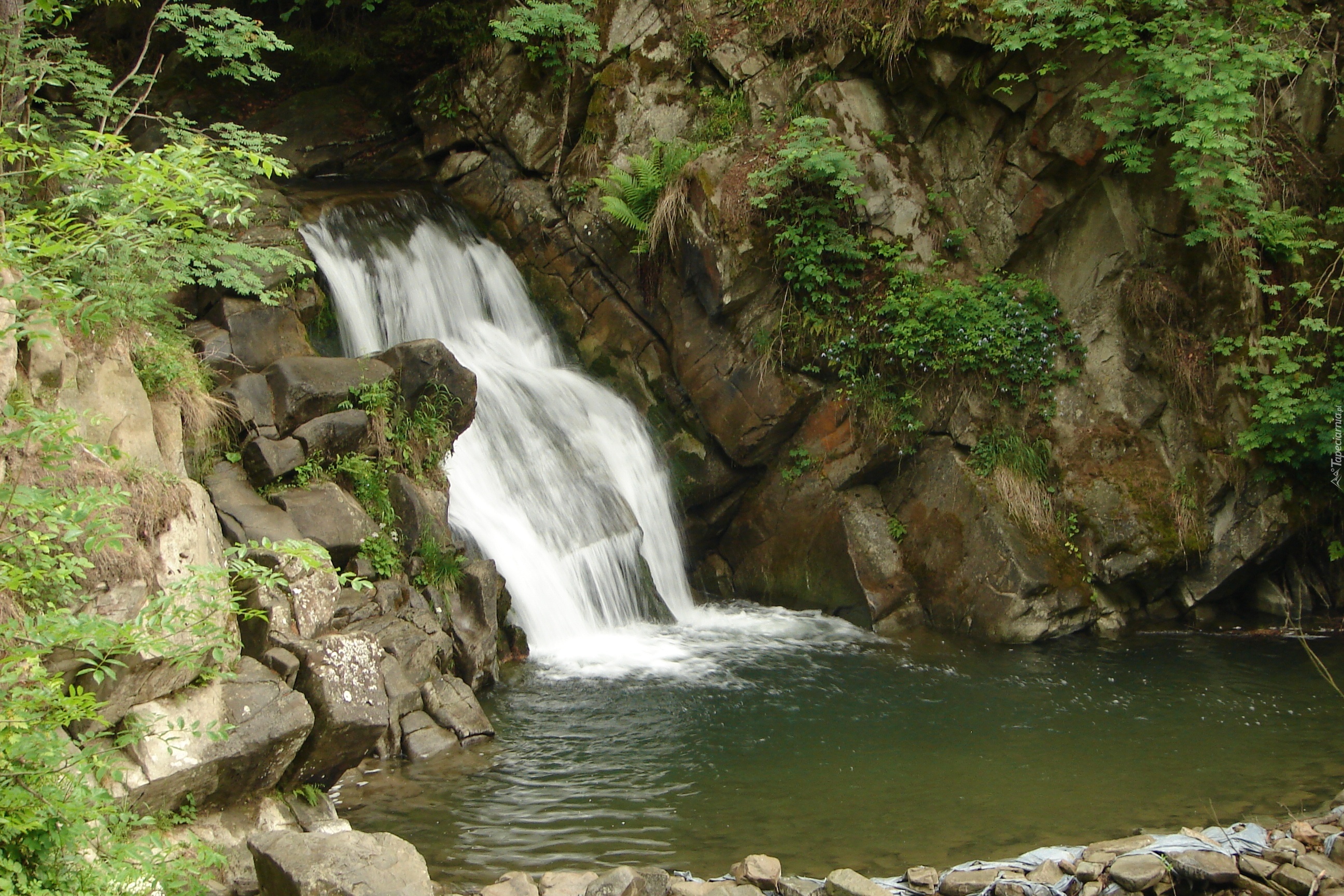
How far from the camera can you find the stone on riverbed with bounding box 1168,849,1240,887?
5160 mm

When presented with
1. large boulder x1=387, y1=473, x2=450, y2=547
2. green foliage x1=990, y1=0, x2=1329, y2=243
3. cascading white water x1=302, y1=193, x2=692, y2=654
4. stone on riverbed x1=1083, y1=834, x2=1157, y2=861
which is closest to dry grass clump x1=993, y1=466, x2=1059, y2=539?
green foliage x1=990, y1=0, x2=1329, y2=243

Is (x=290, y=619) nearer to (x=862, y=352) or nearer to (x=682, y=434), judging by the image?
(x=682, y=434)

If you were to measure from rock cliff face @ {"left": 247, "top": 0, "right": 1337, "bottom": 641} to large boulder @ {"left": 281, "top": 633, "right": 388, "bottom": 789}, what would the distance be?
18.5ft

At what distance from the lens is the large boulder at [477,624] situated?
26.3 ft

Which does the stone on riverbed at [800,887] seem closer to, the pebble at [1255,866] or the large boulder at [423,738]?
the pebble at [1255,866]

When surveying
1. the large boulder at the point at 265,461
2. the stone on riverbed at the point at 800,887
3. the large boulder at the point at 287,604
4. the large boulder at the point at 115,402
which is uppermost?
the large boulder at the point at 115,402

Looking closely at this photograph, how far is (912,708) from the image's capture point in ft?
26.6

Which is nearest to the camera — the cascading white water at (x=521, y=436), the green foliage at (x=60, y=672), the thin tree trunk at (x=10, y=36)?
the green foliage at (x=60, y=672)

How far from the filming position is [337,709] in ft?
19.4

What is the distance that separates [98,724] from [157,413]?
8.53 feet

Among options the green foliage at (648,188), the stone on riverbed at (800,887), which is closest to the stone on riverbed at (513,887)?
the stone on riverbed at (800,887)

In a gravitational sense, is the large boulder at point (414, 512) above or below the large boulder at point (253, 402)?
below

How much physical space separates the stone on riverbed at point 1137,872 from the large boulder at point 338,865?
11.6 ft

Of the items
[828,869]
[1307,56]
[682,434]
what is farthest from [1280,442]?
[828,869]
